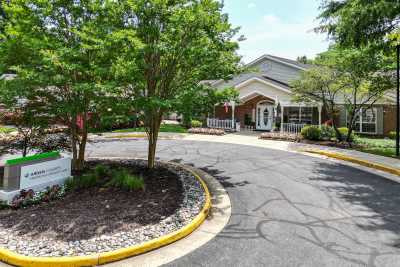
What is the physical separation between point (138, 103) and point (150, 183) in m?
2.52

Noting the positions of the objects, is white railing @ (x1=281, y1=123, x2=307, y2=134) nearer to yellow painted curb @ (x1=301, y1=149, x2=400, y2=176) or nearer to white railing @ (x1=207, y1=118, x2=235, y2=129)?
white railing @ (x1=207, y1=118, x2=235, y2=129)

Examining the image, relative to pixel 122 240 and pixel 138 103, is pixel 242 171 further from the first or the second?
pixel 122 240

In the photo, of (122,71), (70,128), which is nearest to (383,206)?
(122,71)

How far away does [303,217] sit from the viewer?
21.5 ft

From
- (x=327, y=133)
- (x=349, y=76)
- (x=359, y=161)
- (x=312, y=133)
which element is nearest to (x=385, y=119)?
(x=327, y=133)

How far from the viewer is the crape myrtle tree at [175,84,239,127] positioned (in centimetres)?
829

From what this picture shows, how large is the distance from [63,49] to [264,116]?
21.3 meters

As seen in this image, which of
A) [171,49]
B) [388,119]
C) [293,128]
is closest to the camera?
[171,49]

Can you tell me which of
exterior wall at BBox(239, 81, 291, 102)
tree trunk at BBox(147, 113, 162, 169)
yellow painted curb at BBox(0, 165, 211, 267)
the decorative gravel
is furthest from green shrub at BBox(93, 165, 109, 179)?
exterior wall at BBox(239, 81, 291, 102)

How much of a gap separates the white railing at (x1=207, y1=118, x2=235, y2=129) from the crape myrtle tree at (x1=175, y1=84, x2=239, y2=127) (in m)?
15.6

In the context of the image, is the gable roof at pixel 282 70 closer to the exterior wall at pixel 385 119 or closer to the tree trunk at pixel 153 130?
the exterior wall at pixel 385 119

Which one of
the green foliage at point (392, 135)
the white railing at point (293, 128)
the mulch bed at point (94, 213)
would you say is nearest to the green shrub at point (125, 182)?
the mulch bed at point (94, 213)

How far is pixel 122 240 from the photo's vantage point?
206 inches

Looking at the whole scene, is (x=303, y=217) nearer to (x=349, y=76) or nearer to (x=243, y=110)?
(x=349, y=76)
